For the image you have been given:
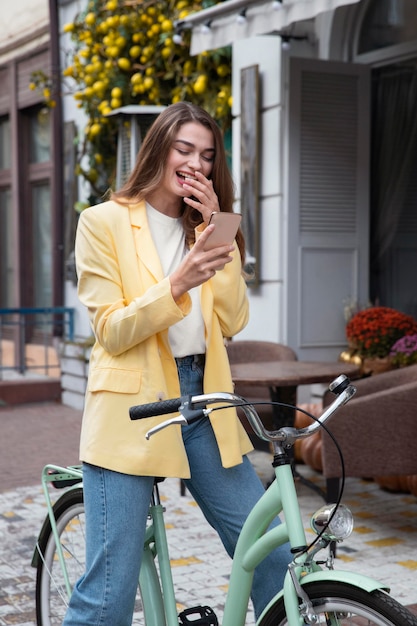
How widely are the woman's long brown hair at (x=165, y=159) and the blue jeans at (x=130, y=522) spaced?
44 centimetres

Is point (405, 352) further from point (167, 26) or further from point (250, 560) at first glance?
point (250, 560)

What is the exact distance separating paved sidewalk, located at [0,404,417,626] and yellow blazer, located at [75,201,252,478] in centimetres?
170

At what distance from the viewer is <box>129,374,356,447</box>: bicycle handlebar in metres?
2.17

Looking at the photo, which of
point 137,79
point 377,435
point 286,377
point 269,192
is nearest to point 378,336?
point 269,192

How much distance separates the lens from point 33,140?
13.2 meters

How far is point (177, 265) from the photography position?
2.63m

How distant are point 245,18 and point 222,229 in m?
5.08

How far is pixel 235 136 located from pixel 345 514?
253 inches

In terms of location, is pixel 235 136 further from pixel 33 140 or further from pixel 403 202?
pixel 33 140

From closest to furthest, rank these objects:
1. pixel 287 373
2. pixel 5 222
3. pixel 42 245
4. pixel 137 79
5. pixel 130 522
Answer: pixel 130 522 < pixel 287 373 < pixel 137 79 < pixel 42 245 < pixel 5 222

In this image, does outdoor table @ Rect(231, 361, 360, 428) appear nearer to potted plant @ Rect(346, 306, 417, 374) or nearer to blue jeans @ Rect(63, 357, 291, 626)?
potted plant @ Rect(346, 306, 417, 374)

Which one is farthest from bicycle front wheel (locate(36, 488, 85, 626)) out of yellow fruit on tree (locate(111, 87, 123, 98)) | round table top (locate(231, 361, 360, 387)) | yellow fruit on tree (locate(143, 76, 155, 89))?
yellow fruit on tree (locate(111, 87, 123, 98))

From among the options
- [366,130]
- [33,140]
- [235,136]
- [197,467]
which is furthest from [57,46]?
[197,467]

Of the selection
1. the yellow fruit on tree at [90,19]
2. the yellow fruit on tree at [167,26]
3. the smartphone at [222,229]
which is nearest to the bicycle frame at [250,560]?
the smartphone at [222,229]
